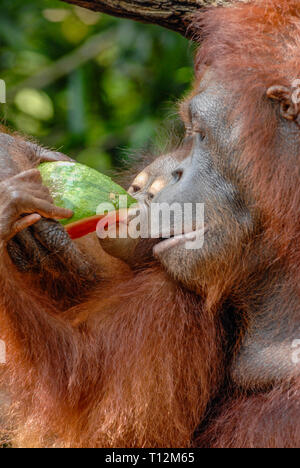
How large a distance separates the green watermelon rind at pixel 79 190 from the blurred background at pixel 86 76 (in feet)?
6.80

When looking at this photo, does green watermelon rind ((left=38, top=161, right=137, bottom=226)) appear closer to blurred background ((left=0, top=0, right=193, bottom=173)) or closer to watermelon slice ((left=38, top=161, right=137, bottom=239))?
watermelon slice ((left=38, top=161, right=137, bottom=239))

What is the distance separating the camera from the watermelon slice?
2.94 meters

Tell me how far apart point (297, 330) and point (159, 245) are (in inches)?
24.2

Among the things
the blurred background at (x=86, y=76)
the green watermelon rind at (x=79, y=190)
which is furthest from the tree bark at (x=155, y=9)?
the blurred background at (x=86, y=76)

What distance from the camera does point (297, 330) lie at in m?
2.80

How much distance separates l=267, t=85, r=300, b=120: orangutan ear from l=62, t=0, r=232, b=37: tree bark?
102 cm

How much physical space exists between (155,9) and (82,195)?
1157 millimetres

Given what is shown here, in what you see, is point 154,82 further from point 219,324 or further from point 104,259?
point 219,324

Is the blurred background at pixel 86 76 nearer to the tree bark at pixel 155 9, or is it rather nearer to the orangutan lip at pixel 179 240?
the tree bark at pixel 155 9

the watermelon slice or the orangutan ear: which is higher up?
the orangutan ear

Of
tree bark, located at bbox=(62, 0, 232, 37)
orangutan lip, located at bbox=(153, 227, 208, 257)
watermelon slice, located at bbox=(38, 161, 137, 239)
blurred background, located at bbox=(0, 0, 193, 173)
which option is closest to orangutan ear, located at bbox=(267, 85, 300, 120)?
orangutan lip, located at bbox=(153, 227, 208, 257)

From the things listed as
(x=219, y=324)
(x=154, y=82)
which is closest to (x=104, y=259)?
(x=219, y=324)

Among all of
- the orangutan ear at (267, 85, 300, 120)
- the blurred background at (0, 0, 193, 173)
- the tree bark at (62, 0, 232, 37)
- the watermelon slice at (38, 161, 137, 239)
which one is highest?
the orangutan ear at (267, 85, 300, 120)

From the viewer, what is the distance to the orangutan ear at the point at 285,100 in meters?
2.60
